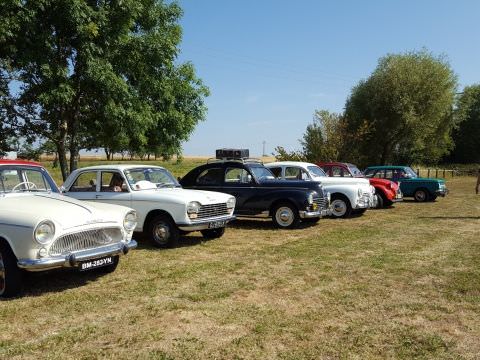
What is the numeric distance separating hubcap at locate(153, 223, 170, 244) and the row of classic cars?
20 mm

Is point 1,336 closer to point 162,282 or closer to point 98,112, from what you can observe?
point 162,282

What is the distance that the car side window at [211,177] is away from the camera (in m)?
12.4

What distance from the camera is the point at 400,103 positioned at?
123 feet

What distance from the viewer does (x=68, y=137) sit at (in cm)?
1731

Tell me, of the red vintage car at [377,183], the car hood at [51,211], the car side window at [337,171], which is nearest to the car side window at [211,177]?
the car hood at [51,211]

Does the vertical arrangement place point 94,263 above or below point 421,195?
below

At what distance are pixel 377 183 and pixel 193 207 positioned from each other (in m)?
10.9

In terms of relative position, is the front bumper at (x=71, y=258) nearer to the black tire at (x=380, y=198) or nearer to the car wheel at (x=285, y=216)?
the car wheel at (x=285, y=216)

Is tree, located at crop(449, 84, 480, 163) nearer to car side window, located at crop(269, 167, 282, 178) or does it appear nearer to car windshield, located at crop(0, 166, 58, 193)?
car side window, located at crop(269, 167, 282, 178)

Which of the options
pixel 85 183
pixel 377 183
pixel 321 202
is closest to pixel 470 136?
pixel 377 183

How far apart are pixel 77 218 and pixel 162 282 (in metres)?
1.51

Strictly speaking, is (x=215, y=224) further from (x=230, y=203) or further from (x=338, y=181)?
(x=338, y=181)

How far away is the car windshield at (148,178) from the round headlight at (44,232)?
382 centimetres

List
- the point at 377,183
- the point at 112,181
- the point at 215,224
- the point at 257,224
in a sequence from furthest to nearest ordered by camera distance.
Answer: the point at 377,183 < the point at 257,224 < the point at 112,181 < the point at 215,224
